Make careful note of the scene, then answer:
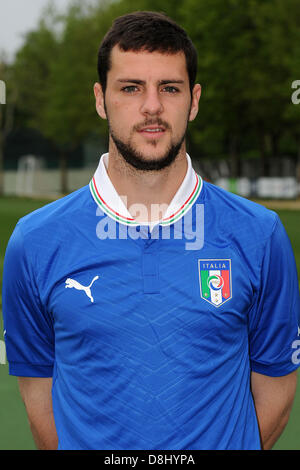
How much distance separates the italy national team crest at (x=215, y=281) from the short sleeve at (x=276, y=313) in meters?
0.18

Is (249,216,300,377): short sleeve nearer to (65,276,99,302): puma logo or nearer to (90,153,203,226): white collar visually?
(90,153,203,226): white collar

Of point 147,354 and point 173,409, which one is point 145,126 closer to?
point 147,354

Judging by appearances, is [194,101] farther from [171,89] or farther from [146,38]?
[146,38]

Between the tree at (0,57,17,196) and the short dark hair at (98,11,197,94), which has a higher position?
the tree at (0,57,17,196)

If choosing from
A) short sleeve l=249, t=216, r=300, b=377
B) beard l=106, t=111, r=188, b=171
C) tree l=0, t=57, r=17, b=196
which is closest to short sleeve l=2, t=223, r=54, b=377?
beard l=106, t=111, r=188, b=171

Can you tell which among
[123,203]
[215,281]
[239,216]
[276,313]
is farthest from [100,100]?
[276,313]

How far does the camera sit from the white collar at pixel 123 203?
2.85m

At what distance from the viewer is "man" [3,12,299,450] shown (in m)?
2.76

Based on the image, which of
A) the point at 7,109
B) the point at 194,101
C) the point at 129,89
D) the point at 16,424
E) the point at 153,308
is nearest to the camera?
the point at 153,308

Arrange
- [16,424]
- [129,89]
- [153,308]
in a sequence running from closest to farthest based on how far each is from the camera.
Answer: [153,308]
[129,89]
[16,424]

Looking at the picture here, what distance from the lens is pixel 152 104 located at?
281 cm

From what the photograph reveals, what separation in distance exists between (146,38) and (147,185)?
54cm

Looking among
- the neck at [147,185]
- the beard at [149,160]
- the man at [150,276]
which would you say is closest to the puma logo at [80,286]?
the man at [150,276]

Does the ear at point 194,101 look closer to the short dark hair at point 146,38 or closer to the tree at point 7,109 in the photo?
the short dark hair at point 146,38
